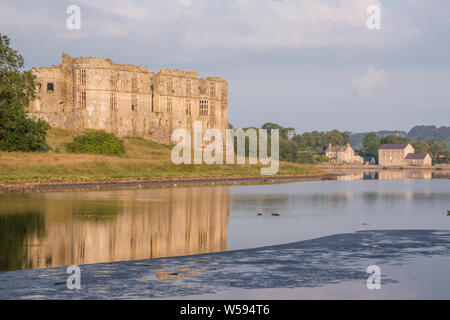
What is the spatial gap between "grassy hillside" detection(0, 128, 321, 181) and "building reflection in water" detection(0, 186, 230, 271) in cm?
1431

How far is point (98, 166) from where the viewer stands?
2277 inches

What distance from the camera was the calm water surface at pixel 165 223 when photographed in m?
17.5

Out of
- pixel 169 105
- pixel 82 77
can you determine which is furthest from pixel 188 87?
pixel 82 77

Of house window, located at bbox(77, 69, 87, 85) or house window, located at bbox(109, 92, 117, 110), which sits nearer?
house window, located at bbox(77, 69, 87, 85)

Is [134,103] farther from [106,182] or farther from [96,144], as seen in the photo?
[106,182]

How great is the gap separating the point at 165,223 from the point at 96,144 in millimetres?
49807

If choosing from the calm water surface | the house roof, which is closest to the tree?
the calm water surface

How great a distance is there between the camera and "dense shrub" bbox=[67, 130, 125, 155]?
7169 centimetres

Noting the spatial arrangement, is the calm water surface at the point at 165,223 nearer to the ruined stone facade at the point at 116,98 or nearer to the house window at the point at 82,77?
the ruined stone facade at the point at 116,98

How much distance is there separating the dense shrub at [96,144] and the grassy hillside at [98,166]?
52.1 inches

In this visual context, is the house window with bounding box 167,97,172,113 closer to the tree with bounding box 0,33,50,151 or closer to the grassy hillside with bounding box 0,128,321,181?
the grassy hillside with bounding box 0,128,321,181

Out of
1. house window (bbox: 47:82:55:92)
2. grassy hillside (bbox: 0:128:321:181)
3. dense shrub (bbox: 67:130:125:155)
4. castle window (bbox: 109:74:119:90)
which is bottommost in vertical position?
grassy hillside (bbox: 0:128:321:181)

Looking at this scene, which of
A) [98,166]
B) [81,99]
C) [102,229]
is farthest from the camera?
[81,99]
